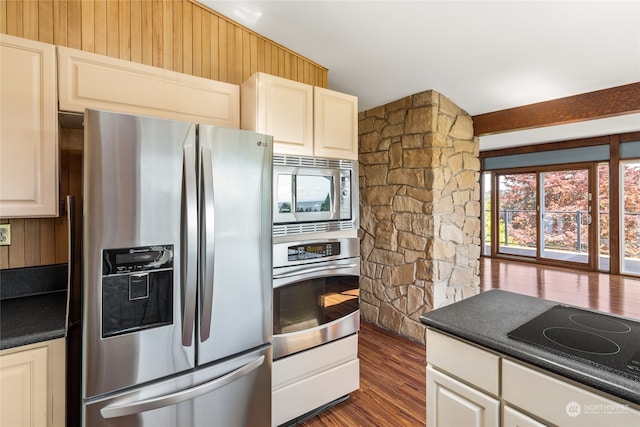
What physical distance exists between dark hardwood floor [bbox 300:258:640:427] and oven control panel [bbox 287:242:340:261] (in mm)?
1091

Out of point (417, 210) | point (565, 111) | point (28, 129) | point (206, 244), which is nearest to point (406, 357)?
point (417, 210)

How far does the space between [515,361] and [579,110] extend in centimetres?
258

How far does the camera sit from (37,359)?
1.31 m

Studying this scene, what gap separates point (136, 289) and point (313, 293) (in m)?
1.04

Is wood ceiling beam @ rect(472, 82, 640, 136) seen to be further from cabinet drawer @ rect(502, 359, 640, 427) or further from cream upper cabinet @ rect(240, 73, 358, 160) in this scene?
cabinet drawer @ rect(502, 359, 640, 427)

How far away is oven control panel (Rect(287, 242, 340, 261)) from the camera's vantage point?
6.46 ft

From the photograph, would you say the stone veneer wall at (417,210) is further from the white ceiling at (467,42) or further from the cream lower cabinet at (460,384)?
the cream lower cabinet at (460,384)

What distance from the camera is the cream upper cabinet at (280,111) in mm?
1965

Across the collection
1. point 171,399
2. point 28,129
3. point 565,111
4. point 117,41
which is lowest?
point 171,399

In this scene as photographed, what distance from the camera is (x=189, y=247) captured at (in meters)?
1.49

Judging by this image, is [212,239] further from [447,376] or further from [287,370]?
[447,376]

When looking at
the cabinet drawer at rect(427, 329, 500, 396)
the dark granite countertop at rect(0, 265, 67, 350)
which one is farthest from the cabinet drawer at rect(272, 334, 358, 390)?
the dark granite countertop at rect(0, 265, 67, 350)

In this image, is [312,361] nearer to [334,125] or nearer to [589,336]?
[589,336]

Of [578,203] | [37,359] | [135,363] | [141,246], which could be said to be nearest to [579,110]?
[141,246]
